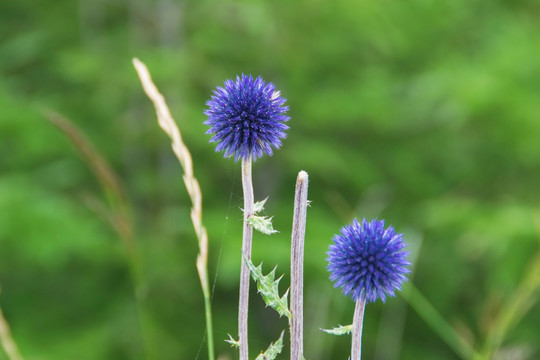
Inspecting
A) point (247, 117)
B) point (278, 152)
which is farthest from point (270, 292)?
point (278, 152)

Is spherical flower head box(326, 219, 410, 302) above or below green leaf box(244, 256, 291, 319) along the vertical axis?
above

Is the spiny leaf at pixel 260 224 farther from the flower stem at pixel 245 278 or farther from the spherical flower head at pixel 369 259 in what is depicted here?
the spherical flower head at pixel 369 259

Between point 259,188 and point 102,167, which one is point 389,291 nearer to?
point 102,167

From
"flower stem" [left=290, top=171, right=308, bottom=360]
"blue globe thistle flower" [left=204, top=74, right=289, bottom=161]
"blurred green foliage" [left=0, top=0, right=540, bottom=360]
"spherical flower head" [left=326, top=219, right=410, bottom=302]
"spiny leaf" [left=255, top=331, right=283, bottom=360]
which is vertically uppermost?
"blurred green foliage" [left=0, top=0, right=540, bottom=360]

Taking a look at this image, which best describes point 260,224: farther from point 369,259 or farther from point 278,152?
point 278,152

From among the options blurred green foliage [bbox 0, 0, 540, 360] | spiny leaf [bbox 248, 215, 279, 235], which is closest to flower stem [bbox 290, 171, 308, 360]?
spiny leaf [bbox 248, 215, 279, 235]

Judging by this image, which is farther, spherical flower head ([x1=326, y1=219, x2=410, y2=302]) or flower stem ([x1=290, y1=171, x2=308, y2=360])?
spherical flower head ([x1=326, y1=219, x2=410, y2=302])

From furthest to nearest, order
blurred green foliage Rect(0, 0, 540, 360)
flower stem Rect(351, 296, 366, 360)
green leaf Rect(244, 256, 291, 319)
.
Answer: blurred green foliage Rect(0, 0, 540, 360)
green leaf Rect(244, 256, 291, 319)
flower stem Rect(351, 296, 366, 360)

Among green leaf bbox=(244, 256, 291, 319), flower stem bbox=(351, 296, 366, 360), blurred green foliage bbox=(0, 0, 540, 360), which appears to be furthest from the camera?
blurred green foliage bbox=(0, 0, 540, 360)

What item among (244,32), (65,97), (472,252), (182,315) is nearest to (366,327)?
(472,252)

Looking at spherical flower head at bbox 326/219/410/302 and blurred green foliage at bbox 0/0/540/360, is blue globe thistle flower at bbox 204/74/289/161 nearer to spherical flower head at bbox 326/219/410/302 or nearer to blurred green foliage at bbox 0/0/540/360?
spherical flower head at bbox 326/219/410/302
